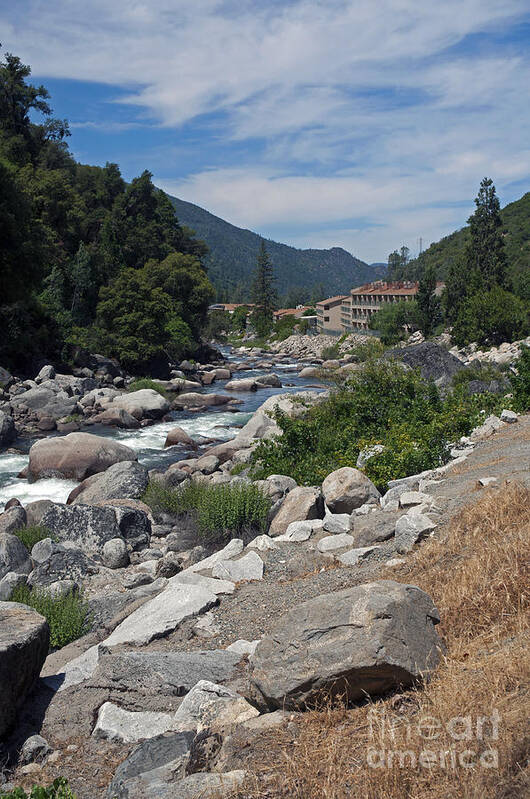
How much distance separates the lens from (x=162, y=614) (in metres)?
6.59

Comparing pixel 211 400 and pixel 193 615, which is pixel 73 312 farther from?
pixel 193 615

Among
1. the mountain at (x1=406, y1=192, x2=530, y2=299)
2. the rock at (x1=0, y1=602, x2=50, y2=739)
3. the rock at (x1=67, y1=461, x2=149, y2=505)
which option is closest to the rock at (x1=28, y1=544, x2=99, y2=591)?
the rock at (x1=67, y1=461, x2=149, y2=505)

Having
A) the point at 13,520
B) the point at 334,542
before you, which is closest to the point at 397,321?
the point at 13,520

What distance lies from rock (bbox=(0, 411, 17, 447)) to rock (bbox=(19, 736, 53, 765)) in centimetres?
1833

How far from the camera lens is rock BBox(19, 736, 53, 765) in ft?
15.7

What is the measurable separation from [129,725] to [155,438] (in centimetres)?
1977

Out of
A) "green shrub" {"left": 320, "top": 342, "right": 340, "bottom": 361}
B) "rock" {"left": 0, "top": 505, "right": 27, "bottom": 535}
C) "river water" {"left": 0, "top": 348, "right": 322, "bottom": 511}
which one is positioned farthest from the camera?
"green shrub" {"left": 320, "top": 342, "right": 340, "bottom": 361}

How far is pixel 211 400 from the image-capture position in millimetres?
33531

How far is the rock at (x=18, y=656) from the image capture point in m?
5.08

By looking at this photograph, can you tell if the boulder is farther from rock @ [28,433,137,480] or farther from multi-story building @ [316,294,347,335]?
multi-story building @ [316,294,347,335]

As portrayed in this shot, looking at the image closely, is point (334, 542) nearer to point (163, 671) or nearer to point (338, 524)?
point (338, 524)

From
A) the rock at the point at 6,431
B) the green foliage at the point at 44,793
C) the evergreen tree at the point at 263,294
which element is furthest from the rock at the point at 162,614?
the evergreen tree at the point at 263,294

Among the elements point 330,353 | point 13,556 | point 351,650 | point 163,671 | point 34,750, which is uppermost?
point 351,650

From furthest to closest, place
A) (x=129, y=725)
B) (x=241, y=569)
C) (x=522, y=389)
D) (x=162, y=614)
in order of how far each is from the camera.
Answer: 1. (x=522, y=389)
2. (x=241, y=569)
3. (x=162, y=614)
4. (x=129, y=725)
